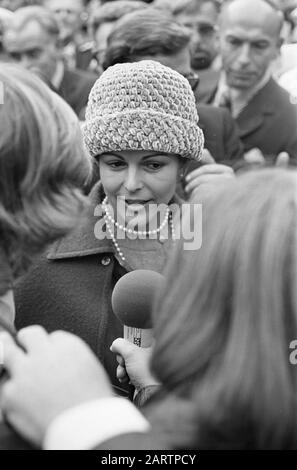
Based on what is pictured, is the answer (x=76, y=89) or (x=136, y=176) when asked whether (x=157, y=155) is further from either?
(x=76, y=89)

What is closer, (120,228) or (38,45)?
(120,228)

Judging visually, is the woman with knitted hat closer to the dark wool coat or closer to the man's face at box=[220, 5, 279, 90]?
the dark wool coat

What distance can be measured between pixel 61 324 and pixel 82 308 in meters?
0.08

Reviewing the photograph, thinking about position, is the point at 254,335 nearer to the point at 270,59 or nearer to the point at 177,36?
the point at 177,36

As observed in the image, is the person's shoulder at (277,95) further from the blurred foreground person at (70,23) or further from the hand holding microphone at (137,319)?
the blurred foreground person at (70,23)

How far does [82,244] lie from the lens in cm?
280

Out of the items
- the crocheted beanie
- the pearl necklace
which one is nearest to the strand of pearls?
the pearl necklace

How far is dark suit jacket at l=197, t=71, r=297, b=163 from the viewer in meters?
4.38

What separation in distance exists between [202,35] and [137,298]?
4278mm

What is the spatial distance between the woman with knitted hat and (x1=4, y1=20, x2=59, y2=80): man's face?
2.91m

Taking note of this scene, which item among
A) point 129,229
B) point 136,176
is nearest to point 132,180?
point 136,176

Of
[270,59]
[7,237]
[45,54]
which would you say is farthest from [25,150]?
[45,54]

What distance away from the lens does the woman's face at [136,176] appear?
9.02 feet

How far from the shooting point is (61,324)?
2695 mm
